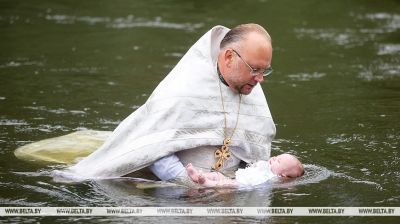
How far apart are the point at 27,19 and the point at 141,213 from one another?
1067 cm

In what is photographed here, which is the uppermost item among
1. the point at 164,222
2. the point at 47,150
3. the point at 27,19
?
the point at 27,19

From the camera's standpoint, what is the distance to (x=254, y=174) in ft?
20.1

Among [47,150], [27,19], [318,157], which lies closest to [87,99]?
[47,150]

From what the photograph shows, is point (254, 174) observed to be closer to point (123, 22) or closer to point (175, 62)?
point (175, 62)

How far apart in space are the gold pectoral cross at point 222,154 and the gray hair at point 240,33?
690mm

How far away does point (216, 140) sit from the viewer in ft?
19.9

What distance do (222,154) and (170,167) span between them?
15.4 inches

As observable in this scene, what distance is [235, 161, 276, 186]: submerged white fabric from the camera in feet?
20.0

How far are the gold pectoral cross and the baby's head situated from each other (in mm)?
377

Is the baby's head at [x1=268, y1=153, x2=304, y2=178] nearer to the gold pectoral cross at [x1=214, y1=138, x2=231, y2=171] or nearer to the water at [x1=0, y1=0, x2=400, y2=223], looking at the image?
the water at [x1=0, y1=0, x2=400, y2=223]

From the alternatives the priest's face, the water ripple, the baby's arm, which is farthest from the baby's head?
the water ripple

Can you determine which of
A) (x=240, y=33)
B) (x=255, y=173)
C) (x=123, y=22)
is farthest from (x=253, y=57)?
(x=123, y=22)

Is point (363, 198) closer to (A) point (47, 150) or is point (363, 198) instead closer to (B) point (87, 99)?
(A) point (47, 150)

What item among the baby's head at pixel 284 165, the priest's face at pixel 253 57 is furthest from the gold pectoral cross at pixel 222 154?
the priest's face at pixel 253 57
